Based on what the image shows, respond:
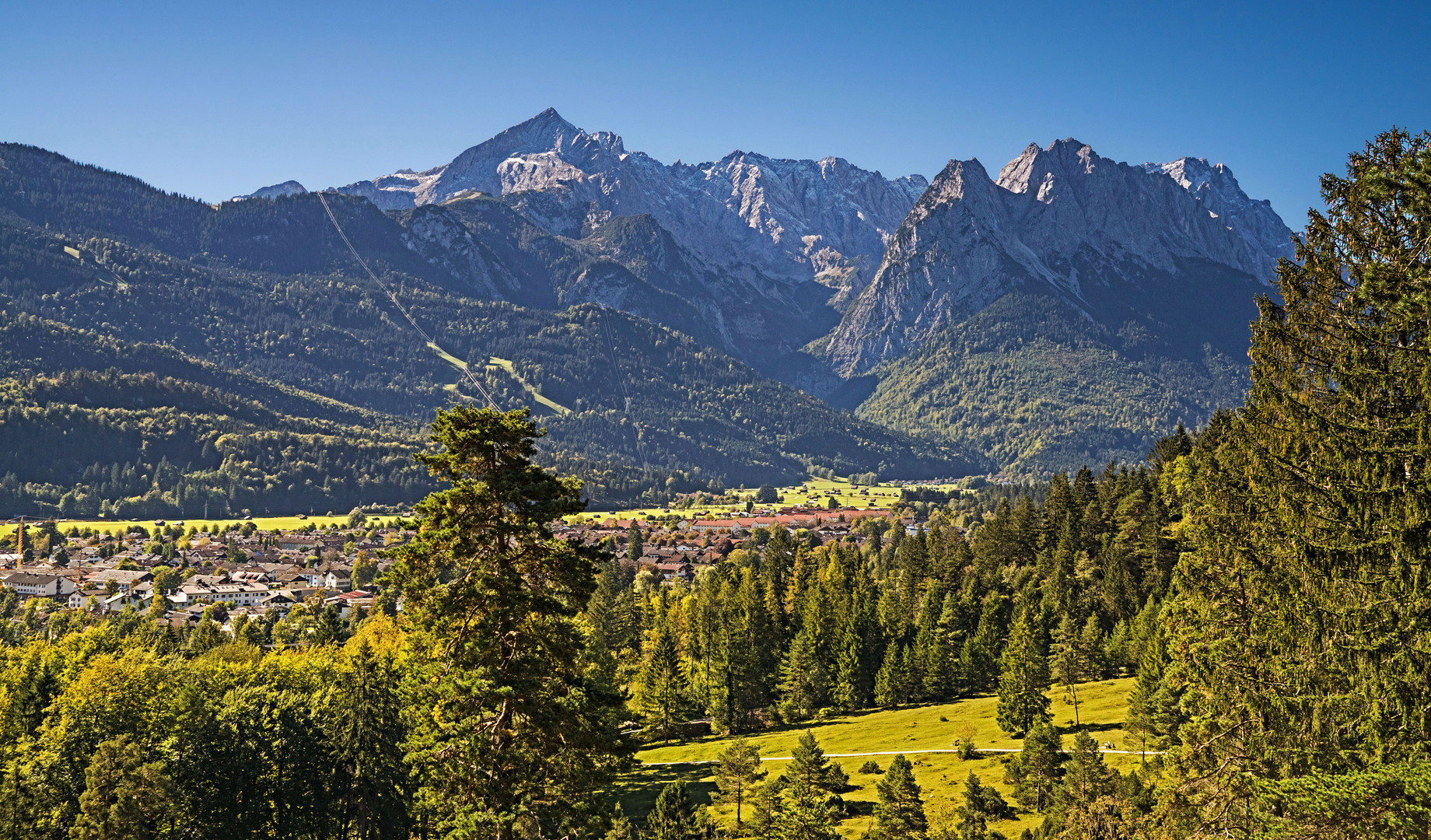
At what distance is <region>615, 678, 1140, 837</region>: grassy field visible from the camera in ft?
183

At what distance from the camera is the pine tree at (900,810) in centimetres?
4694

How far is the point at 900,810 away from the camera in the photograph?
47750mm

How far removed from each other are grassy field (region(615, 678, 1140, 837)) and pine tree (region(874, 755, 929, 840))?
2226 millimetres

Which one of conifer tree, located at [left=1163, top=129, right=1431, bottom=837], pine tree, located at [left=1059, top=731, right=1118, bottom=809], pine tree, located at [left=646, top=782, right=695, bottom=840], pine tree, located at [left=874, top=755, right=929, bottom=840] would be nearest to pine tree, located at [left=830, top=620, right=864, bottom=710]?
pine tree, located at [left=646, top=782, right=695, bottom=840]

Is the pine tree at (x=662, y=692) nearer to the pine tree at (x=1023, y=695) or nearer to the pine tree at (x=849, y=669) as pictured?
the pine tree at (x=849, y=669)

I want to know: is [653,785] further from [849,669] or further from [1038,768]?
[1038,768]

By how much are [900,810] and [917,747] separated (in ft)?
73.8

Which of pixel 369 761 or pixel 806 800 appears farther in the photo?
pixel 369 761

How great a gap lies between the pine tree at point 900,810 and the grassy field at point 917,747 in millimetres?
2226

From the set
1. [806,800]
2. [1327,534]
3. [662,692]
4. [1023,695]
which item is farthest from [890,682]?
[1327,534]

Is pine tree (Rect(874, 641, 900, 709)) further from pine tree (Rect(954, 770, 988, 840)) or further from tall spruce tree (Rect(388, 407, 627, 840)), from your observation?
tall spruce tree (Rect(388, 407, 627, 840))

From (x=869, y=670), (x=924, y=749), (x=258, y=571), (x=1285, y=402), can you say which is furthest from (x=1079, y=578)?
(x=258, y=571)

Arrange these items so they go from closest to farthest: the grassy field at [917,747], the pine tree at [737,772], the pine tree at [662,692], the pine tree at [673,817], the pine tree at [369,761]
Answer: the pine tree at [673,817]
the pine tree at [369,761]
the grassy field at [917,747]
the pine tree at [737,772]
the pine tree at [662,692]

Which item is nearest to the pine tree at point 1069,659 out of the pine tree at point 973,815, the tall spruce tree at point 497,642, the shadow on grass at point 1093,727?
the shadow on grass at point 1093,727
